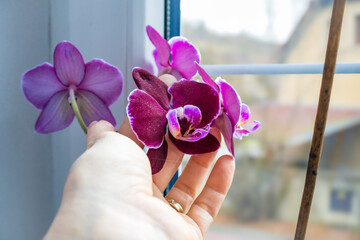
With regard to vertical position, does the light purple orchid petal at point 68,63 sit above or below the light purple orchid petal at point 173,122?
above

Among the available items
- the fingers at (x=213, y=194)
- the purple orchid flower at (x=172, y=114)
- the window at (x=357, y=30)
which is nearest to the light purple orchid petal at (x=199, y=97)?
the purple orchid flower at (x=172, y=114)

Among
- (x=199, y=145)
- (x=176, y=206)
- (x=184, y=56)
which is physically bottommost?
(x=176, y=206)

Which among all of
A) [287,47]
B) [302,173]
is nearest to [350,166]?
[302,173]

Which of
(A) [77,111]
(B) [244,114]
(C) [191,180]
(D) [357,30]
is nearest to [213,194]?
(C) [191,180]

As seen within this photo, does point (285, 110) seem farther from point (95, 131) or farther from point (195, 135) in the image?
point (95, 131)

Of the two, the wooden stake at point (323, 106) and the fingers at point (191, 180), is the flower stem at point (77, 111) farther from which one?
the wooden stake at point (323, 106)

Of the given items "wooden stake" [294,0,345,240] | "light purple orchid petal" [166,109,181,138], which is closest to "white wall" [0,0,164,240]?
"light purple orchid petal" [166,109,181,138]
